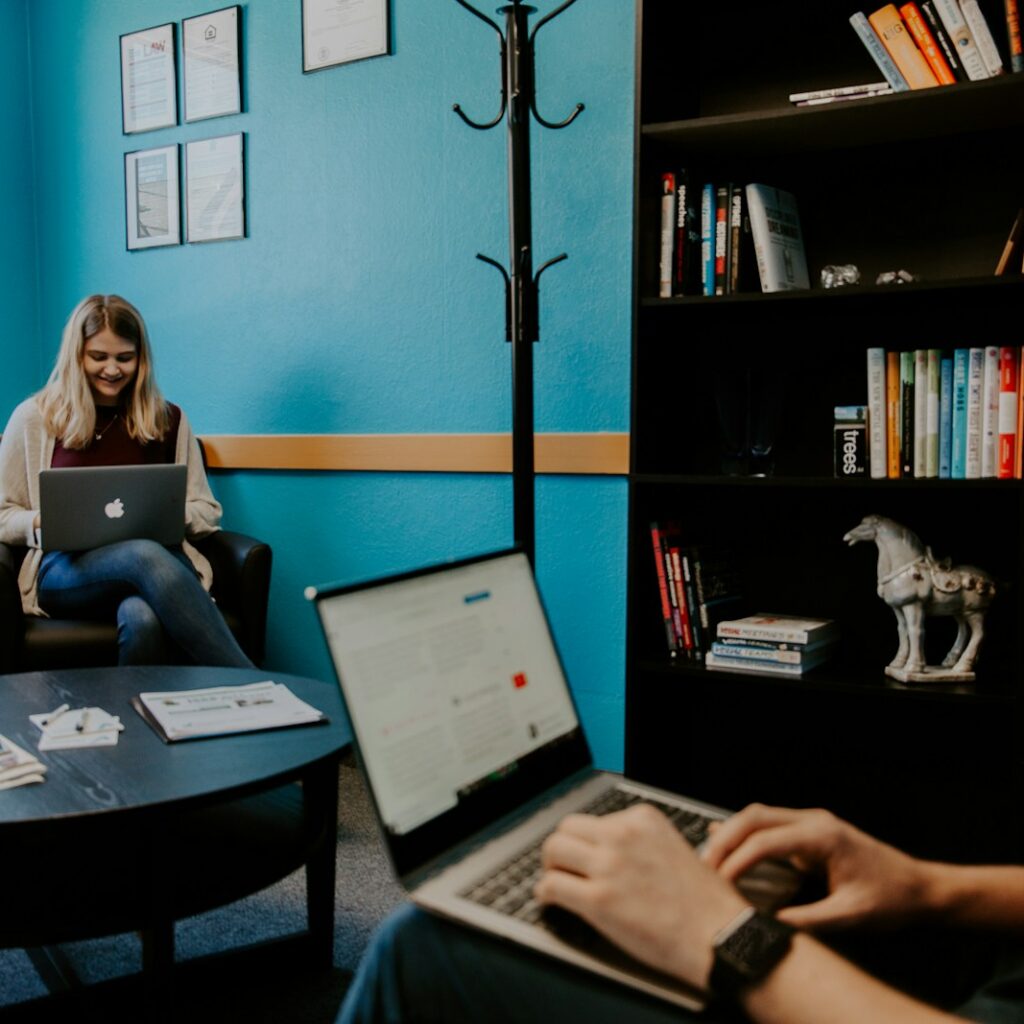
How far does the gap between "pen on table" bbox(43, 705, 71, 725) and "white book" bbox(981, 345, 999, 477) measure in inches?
63.2

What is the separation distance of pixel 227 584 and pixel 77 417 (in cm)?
61

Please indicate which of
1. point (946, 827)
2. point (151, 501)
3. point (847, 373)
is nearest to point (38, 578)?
point (151, 501)

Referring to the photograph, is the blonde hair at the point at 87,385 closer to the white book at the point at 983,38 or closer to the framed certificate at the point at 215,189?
the framed certificate at the point at 215,189

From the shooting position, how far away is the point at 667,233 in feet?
6.79

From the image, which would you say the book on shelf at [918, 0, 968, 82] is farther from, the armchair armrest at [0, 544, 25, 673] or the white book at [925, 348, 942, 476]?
the armchair armrest at [0, 544, 25, 673]

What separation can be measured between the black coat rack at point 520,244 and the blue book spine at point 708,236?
Result: 0.28 metres

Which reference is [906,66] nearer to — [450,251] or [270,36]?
[450,251]

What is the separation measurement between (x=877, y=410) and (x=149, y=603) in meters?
1.69

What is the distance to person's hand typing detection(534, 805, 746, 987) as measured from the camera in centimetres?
67

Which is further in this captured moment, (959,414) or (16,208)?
(16,208)

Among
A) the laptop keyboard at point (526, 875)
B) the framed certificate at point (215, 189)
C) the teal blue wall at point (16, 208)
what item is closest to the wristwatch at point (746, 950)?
the laptop keyboard at point (526, 875)

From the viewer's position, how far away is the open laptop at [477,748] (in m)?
0.76

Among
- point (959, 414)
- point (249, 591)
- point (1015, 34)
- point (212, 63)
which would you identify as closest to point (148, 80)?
point (212, 63)

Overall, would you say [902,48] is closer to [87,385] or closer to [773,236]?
[773,236]
